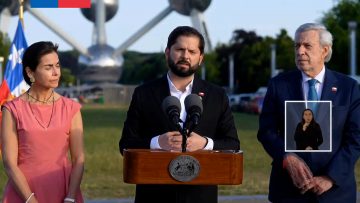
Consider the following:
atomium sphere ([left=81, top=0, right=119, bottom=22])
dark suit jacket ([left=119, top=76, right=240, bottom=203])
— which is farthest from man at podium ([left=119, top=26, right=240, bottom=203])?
atomium sphere ([left=81, top=0, right=119, bottom=22])

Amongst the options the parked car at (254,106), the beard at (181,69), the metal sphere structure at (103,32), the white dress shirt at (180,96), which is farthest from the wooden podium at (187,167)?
the metal sphere structure at (103,32)

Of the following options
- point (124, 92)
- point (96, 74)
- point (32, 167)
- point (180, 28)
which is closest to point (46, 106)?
point (32, 167)

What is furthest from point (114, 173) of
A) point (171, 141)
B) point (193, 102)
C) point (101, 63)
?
point (101, 63)

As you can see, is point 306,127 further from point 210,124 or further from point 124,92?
point 124,92

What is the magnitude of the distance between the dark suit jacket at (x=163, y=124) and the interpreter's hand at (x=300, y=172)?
337mm

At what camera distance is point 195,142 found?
16.4 ft

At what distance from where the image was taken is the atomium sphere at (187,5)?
314 feet

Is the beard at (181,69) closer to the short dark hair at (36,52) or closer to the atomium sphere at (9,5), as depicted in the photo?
the short dark hair at (36,52)

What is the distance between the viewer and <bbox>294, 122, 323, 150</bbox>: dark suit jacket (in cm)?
540

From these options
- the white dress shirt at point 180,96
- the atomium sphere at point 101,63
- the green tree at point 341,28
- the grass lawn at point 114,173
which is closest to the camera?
the white dress shirt at point 180,96

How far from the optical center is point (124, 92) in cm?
12250

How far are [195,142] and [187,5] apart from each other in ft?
302

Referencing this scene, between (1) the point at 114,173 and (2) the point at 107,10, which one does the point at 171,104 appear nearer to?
(1) the point at 114,173

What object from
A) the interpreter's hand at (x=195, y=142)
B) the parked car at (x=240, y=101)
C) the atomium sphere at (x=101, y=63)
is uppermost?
the interpreter's hand at (x=195, y=142)
